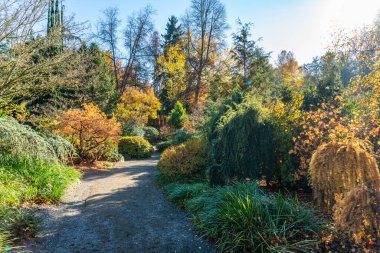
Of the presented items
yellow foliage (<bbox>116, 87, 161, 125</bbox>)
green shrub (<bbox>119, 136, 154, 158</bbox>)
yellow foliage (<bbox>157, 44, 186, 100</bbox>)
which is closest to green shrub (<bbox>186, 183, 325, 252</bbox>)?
green shrub (<bbox>119, 136, 154, 158</bbox>)

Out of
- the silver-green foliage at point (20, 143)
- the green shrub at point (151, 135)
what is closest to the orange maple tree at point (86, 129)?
the silver-green foliage at point (20, 143)

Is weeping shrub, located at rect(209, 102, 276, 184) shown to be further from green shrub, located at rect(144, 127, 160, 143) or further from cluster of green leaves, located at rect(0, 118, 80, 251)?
green shrub, located at rect(144, 127, 160, 143)

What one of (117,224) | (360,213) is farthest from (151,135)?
(360,213)

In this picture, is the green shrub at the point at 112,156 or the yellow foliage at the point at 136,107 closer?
the green shrub at the point at 112,156

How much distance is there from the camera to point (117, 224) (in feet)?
13.7

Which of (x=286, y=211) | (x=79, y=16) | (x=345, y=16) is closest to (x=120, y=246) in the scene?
(x=286, y=211)

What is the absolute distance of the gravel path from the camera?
3408 millimetres

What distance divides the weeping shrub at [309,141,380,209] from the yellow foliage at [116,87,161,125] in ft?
54.5

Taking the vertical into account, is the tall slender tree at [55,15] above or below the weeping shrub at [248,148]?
above

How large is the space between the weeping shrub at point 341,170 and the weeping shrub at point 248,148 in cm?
169

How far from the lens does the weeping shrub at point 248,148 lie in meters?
5.11

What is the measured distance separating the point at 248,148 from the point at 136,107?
15.6 m

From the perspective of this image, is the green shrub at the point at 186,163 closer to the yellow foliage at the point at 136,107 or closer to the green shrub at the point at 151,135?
the yellow foliage at the point at 136,107

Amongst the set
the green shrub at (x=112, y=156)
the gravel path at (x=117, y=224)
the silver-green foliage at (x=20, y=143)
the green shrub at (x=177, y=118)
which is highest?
the green shrub at (x=177, y=118)
